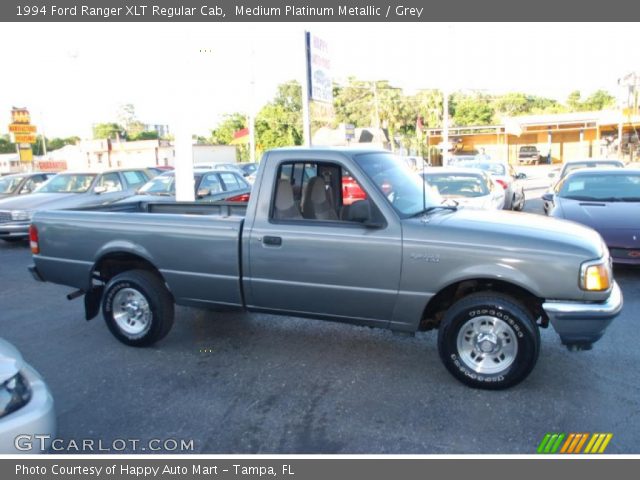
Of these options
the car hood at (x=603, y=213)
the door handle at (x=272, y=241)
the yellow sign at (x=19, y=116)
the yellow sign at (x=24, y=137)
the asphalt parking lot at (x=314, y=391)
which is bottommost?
the asphalt parking lot at (x=314, y=391)

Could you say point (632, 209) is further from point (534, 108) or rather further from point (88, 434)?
point (534, 108)

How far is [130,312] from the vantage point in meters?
5.27

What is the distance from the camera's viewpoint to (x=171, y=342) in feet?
17.8

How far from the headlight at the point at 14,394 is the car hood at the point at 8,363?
34 millimetres

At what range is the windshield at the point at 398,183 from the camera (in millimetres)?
4430

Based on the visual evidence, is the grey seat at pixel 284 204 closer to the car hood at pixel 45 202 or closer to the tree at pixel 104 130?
Answer: the car hood at pixel 45 202

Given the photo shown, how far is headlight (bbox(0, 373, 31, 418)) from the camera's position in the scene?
2.76 m

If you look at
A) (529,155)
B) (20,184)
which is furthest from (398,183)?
(529,155)

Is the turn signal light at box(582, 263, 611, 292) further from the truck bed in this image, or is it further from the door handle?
the truck bed

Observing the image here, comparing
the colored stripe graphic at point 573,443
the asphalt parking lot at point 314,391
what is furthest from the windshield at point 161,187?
the colored stripe graphic at point 573,443

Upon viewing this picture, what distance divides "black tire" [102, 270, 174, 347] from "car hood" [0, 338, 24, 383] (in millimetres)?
1863

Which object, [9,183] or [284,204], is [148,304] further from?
[9,183]

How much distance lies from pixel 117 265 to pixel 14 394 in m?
2.80

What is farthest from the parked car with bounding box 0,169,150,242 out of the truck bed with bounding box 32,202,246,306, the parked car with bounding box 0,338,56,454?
the parked car with bounding box 0,338,56,454
